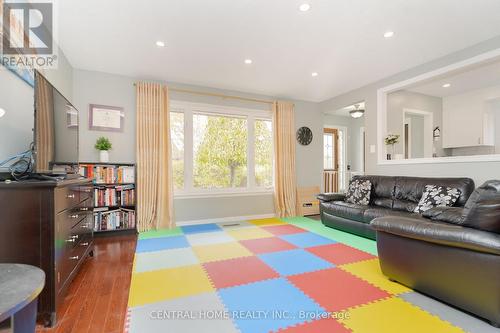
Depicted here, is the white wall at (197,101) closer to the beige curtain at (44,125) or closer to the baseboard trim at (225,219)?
the baseboard trim at (225,219)

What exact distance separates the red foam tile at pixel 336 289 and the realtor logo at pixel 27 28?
3.06 metres

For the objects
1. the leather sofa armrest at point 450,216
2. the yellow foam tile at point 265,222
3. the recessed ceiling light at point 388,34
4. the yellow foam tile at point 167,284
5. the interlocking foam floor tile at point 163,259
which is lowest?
the yellow foam tile at point 265,222

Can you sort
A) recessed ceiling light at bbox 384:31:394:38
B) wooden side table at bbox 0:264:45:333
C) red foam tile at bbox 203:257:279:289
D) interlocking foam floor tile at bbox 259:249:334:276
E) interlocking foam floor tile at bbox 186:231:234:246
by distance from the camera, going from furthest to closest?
1. interlocking foam floor tile at bbox 186:231:234:246
2. recessed ceiling light at bbox 384:31:394:38
3. interlocking foam floor tile at bbox 259:249:334:276
4. red foam tile at bbox 203:257:279:289
5. wooden side table at bbox 0:264:45:333

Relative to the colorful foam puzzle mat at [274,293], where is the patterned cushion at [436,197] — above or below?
above

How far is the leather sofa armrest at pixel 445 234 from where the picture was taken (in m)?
1.52

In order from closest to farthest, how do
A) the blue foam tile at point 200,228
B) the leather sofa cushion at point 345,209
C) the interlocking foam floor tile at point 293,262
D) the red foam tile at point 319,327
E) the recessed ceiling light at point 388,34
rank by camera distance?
the red foam tile at point 319,327 → the interlocking foam floor tile at point 293,262 → the recessed ceiling light at point 388,34 → the leather sofa cushion at point 345,209 → the blue foam tile at point 200,228

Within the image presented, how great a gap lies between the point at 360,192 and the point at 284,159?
67.8 inches

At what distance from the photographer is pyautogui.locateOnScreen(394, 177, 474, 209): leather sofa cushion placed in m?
2.94

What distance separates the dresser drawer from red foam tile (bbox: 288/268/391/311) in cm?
199

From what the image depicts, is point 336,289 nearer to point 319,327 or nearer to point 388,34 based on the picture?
point 319,327

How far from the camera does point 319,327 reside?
5.08 feet

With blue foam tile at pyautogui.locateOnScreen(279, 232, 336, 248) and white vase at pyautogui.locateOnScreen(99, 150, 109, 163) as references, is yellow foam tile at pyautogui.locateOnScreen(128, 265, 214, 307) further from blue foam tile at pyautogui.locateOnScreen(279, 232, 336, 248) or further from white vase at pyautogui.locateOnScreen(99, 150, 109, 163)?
white vase at pyautogui.locateOnScreen(99, 150, 109, 163)

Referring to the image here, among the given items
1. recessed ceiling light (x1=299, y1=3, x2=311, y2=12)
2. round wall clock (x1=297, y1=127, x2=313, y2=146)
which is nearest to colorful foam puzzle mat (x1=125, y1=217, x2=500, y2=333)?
recessed ceiling light (x1=299, y1=3, x2=311, y2=12)

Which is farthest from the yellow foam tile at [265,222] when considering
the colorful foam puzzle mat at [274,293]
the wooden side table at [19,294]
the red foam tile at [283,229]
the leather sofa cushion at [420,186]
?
the wooden side table at [19,294]
